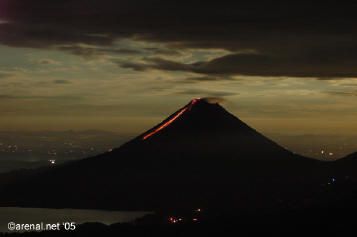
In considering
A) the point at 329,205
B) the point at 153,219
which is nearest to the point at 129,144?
the point at 153,219

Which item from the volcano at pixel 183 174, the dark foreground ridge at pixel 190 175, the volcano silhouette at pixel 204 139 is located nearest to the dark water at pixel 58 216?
the dark foreground ridge at pixel 190 175

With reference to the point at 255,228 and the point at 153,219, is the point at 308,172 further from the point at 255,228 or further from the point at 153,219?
the point at 255,228

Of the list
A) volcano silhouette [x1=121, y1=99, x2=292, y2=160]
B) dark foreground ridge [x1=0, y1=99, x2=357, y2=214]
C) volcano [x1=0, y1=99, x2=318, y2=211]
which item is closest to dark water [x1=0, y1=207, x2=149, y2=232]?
dark foreground ridge [x1=0, y1=99, x2=357, y2=214]

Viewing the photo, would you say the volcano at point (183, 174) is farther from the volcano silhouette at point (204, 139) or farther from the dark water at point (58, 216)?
the dark water at point (58, 216)

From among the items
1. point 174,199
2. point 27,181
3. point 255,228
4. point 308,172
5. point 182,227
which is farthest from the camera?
point 27,181

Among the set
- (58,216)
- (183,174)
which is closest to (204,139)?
(183,174)

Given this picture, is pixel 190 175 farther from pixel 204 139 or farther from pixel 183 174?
pixel 204 139
